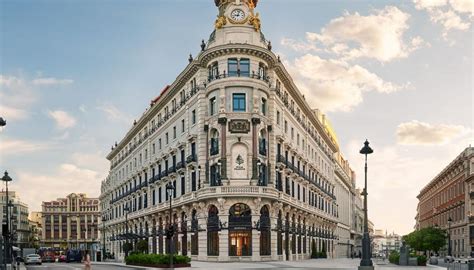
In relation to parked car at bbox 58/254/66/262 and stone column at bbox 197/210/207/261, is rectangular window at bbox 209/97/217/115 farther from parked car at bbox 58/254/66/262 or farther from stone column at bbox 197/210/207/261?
parked car at bbox 58/254/66/262

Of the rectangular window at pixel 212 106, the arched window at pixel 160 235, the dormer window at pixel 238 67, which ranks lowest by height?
the arched window at pixel 160 235

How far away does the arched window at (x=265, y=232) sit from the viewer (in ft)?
174

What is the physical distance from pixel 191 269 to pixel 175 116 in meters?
27.8

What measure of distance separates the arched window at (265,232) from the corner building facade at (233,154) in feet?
0.30


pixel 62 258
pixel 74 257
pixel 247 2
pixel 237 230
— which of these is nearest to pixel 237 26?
pixel 247 2

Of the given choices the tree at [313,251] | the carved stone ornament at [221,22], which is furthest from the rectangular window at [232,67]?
the tree at [313,251]

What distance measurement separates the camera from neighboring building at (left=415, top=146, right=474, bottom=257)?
86562 millimetres

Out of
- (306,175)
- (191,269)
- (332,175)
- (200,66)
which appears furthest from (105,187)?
(191,269)

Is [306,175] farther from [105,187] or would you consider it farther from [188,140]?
[105,187]

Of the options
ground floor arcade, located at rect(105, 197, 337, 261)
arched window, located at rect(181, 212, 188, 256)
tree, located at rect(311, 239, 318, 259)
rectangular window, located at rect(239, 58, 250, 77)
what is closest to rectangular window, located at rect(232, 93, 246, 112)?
rectangular window, located at rect(239, 58, 250, 77)

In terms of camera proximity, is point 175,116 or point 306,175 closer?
point 175,116

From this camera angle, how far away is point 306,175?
241 ft

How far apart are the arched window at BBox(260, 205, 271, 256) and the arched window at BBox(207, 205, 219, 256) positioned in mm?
4011

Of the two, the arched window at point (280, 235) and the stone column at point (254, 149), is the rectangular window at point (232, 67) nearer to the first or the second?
the stone column at point (254, 149)
